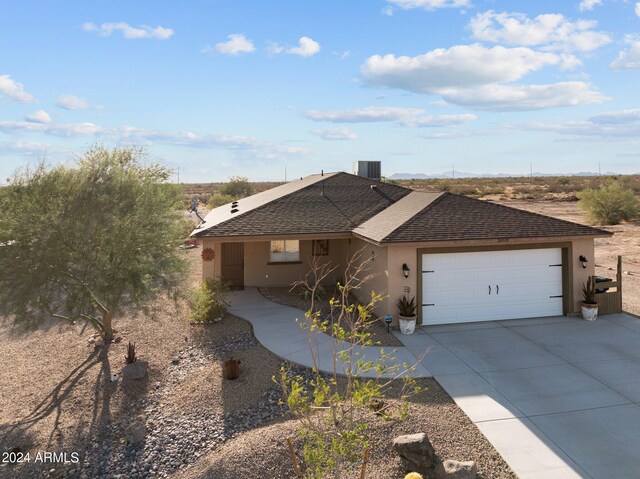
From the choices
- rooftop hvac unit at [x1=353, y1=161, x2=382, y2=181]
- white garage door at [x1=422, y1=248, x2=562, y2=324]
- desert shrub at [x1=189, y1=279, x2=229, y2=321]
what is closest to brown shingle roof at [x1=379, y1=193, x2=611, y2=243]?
white garage door at [x1=422, y1=248, x2=562, y2=324]

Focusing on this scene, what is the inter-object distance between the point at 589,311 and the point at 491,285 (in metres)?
3.02

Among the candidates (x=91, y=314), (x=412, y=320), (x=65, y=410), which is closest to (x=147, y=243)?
(x=91, y=314)

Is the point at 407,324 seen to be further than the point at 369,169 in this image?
No

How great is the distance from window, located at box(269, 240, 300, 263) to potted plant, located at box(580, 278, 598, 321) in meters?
10.3

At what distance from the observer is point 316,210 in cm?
1750

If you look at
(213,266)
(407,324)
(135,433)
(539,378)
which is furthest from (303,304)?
(539,378)

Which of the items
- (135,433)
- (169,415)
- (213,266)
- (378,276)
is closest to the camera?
(135,433)

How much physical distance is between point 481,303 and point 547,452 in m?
6.85

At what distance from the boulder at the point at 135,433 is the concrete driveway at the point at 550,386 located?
238 inches

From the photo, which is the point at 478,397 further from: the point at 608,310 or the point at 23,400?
the point at 23,400

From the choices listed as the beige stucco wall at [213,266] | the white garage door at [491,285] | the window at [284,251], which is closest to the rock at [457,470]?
the white garage door at [491,285]

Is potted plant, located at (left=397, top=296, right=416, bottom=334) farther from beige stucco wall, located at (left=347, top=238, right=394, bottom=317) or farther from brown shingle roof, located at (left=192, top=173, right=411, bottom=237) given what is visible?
brown shingle roof, located at (left=192, top=173, right=411, bottom=237)

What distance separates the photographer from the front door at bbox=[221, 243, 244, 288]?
17.9 m

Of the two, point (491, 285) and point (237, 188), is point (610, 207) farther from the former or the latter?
point (237, 188)
